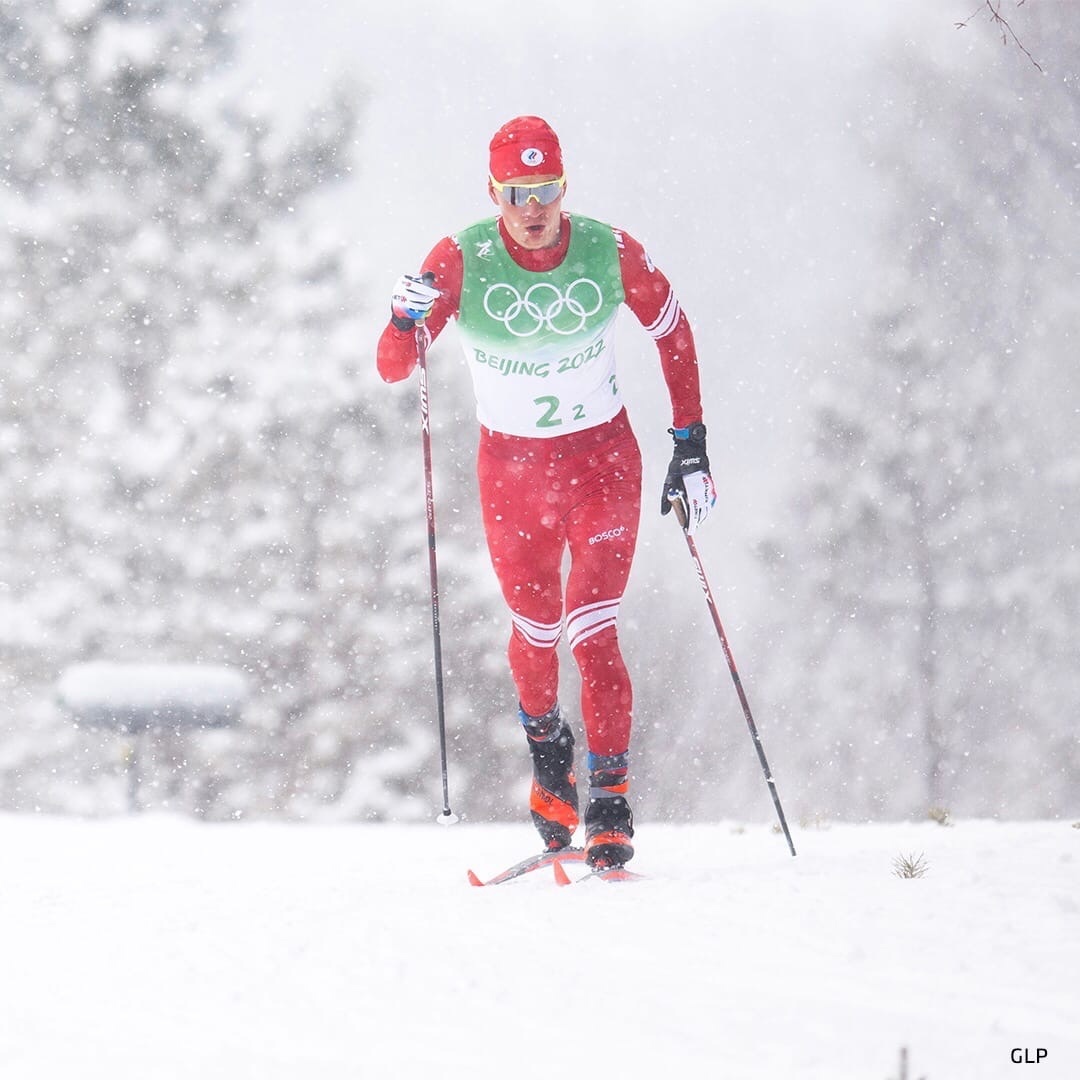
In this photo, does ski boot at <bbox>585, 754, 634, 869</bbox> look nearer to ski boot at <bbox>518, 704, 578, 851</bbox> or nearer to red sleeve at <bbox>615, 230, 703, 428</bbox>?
ski boot at <bbox>518, 704, 578, 851</bbox>

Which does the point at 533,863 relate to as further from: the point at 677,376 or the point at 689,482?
the point at 677,376

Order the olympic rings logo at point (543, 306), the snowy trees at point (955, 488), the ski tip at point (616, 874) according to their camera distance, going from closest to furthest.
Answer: the ski tip at point (616, 874) → the olympic rings logo at point (543, 306) → the snowy trees at point (955, 488)

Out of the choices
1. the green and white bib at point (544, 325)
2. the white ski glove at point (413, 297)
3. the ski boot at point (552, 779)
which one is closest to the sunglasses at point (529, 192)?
the green and white bib at point (544, 325)

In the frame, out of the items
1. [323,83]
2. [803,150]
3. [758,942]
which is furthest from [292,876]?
[803,150]

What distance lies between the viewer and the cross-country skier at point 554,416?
429 centimetres

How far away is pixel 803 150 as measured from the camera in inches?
1389

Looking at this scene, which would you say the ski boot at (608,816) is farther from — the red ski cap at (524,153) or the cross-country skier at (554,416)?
the red ski cap at (524,153)

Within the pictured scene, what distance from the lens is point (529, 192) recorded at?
13.9ft

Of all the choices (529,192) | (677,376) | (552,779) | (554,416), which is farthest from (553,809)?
(529,192)

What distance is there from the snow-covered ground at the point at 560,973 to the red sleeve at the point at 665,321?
1761 mm

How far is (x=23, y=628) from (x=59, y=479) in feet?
6.97

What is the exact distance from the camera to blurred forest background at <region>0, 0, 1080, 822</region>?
16.7 meters

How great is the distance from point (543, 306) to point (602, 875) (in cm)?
205

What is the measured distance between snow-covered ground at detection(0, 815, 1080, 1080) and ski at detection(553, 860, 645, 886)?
73 millimetres
